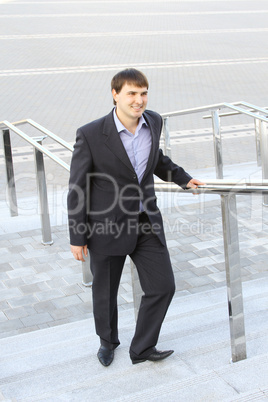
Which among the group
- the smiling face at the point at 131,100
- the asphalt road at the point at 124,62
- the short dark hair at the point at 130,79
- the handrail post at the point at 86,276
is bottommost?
the handrail post at the point at 86,276

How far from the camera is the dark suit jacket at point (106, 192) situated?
2578 mm

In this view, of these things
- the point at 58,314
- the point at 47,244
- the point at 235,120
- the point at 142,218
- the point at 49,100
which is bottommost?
the point at 58,314

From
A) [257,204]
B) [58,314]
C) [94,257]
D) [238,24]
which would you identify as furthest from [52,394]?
[238,24]

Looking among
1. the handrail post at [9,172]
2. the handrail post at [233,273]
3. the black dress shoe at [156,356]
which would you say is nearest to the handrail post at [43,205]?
the handrail post at [9,172]

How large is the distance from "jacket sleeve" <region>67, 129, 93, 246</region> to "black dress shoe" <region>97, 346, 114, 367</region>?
0.54 meters

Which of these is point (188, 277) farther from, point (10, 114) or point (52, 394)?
point (10, 114)

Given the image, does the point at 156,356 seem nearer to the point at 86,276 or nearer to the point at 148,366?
the point at 148,366

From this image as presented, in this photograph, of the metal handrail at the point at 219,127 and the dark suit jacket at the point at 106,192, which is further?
the metal handrail at the point at 219,127

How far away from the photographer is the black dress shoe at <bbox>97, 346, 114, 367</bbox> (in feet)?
9.05

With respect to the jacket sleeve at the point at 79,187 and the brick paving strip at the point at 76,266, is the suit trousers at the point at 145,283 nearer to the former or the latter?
the jacket sleeve at the point at 79,187

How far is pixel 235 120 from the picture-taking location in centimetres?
1109

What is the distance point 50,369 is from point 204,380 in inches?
30.3

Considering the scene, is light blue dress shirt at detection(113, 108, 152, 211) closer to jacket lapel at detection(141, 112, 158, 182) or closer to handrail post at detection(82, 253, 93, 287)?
jacket lapel at detection(141, 112, 158, 182)

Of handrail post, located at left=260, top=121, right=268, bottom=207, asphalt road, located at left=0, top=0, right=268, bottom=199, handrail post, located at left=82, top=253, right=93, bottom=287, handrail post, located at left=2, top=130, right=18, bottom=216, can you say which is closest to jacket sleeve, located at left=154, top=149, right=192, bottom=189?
handrail post, located at left=82, top=253, right=93, bottom=287
